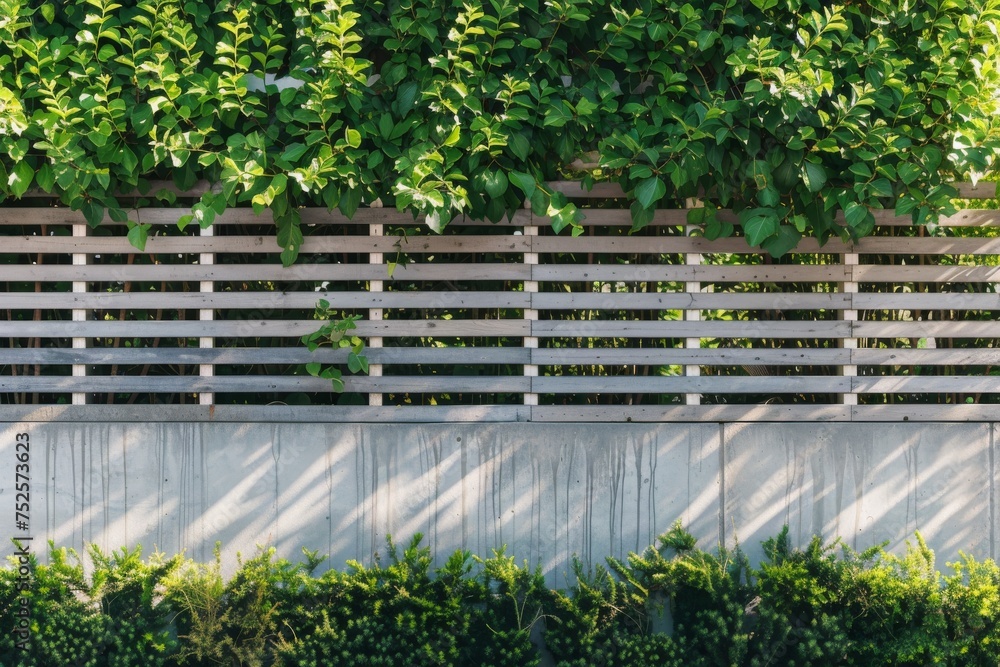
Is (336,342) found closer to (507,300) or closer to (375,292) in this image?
(375,292)

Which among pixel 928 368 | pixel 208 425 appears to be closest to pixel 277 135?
pixel 208 425

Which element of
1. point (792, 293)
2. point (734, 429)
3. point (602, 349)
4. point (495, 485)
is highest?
point (792, 293)

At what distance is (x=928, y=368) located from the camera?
16.1 ft

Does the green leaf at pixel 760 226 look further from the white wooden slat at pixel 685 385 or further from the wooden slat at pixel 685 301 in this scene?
the white wooden slat at pixel 685 385

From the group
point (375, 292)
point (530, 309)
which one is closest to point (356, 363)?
point (375, 292)

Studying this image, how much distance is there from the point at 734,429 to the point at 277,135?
2.80 metres

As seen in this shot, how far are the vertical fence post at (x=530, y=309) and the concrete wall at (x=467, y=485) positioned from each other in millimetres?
182

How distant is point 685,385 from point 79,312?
3.24m

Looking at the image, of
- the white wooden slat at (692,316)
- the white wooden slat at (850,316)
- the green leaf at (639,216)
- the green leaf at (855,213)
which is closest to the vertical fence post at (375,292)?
the green leaf at (639,216)

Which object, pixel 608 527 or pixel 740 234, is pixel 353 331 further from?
pixel 740 234

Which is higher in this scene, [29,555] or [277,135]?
[277,135]

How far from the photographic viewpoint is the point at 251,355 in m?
4.58

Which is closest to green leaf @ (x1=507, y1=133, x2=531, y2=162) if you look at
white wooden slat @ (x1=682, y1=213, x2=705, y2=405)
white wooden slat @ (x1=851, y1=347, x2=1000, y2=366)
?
white wooden slat @ (x1=682, y1=213, x2=705, y2=405)

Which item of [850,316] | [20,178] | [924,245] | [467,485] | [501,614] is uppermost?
[20,178]
